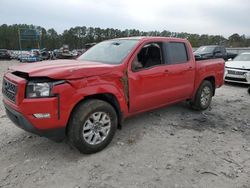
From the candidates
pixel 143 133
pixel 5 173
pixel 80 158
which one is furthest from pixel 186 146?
pixel 5 173

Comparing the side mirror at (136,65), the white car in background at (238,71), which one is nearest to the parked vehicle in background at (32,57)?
the white car in background at (238,71)

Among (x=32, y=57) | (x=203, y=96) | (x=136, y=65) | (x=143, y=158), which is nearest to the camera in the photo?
(x=143, y=158)

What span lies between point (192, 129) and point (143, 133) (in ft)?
3.47

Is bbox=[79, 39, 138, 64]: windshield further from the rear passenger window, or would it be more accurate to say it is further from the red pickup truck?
the rear passenger window

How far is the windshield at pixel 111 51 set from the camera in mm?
4344

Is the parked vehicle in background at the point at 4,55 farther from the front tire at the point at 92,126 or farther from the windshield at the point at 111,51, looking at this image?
the front tire at the point at 92,126

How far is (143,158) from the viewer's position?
373 centimetres

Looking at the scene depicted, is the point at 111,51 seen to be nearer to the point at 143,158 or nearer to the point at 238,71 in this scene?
the point at 143,158

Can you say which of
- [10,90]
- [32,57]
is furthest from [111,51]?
[32,57]

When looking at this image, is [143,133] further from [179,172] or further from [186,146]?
[179,172]

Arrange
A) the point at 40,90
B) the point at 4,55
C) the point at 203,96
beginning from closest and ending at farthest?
the point at 40,90 → the point at 203,96 → the point at 4,55

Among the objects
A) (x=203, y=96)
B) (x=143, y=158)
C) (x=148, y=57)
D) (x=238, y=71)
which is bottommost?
(x=143, y=158)

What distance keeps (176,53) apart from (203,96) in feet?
5.17

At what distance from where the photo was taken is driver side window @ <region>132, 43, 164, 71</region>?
4368 millimetres
